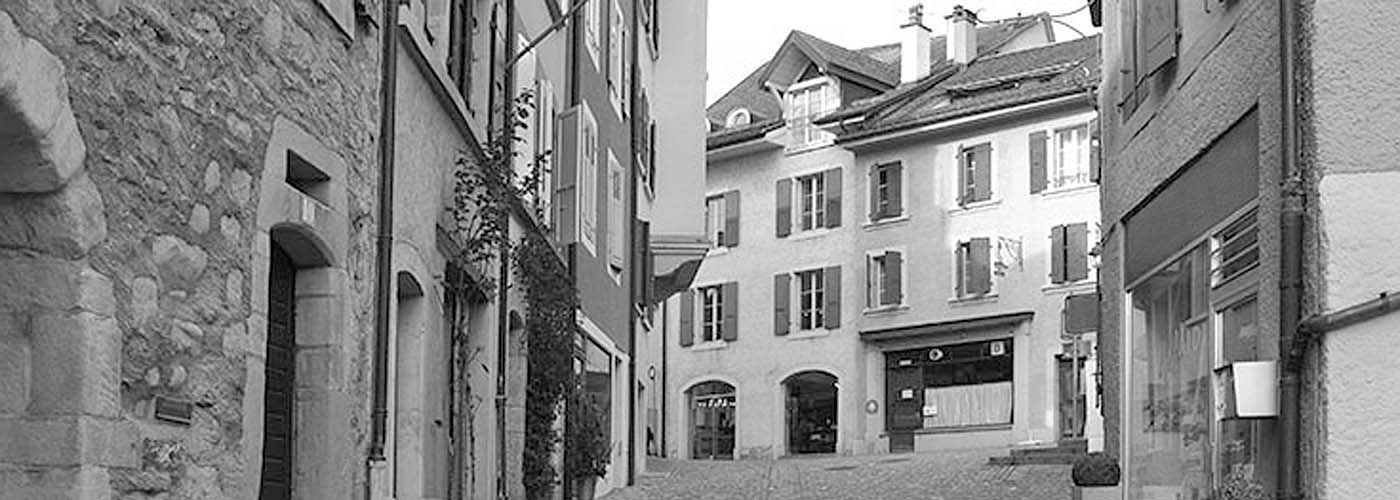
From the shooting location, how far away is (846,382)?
45469 millimetres

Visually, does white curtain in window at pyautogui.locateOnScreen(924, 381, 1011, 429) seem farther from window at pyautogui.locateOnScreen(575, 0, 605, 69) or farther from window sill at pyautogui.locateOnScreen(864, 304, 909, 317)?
window at pyautogui.locateOnScreen(575, 0, 605, 69)

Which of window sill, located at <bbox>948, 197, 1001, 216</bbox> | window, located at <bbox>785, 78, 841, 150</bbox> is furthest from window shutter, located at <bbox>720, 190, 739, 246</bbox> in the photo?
window sill, located at <bbox>948, 197, 1001, 216</bbox>

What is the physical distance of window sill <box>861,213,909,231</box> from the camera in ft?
149

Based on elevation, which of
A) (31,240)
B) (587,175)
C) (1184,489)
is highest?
(587,175)

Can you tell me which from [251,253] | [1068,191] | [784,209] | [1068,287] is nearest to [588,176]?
[251,253]

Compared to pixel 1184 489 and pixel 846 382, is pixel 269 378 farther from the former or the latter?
pixel 846 382

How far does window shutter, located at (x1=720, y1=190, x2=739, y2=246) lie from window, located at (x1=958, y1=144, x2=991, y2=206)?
6.56 metres

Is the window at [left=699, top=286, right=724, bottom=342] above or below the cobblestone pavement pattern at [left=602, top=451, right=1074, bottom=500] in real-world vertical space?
above

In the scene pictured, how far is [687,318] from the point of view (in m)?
50.0

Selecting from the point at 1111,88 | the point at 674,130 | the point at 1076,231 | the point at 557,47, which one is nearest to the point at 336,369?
the point at 1111,88

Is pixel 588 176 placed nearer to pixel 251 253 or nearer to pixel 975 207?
pixel 251 253

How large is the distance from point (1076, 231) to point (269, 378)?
33.7m

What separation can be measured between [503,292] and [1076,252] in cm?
2712

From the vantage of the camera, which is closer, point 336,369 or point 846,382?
point 336,369
